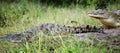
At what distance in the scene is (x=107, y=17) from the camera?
5.26 m

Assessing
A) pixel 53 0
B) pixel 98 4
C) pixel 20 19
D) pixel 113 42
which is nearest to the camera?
pixel 113 42

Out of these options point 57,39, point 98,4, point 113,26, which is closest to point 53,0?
point 98,4

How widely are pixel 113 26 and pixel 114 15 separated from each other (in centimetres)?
22

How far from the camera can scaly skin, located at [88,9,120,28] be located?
5238 millimetres

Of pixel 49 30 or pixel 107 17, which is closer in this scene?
pixel 49 30

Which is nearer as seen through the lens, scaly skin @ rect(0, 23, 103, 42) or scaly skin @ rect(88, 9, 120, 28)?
scaly skin @ rect(0, 23, 103, 42)

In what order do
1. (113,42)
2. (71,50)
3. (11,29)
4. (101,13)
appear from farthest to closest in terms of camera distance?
1. (11,29)
2. (101,13)
3. (113,42)
4. (71,50)

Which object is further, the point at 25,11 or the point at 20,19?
the point at 25,11

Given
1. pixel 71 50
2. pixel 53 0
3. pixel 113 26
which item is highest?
pixel 71 50

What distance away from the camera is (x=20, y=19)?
8055 millimetres

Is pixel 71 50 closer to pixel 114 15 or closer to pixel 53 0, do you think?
pixel 114 15

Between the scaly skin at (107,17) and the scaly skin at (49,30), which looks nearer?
the scaly skin at (49,30)

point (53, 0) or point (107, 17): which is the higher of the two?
point (107, 17)

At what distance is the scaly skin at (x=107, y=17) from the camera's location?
5238 mm
